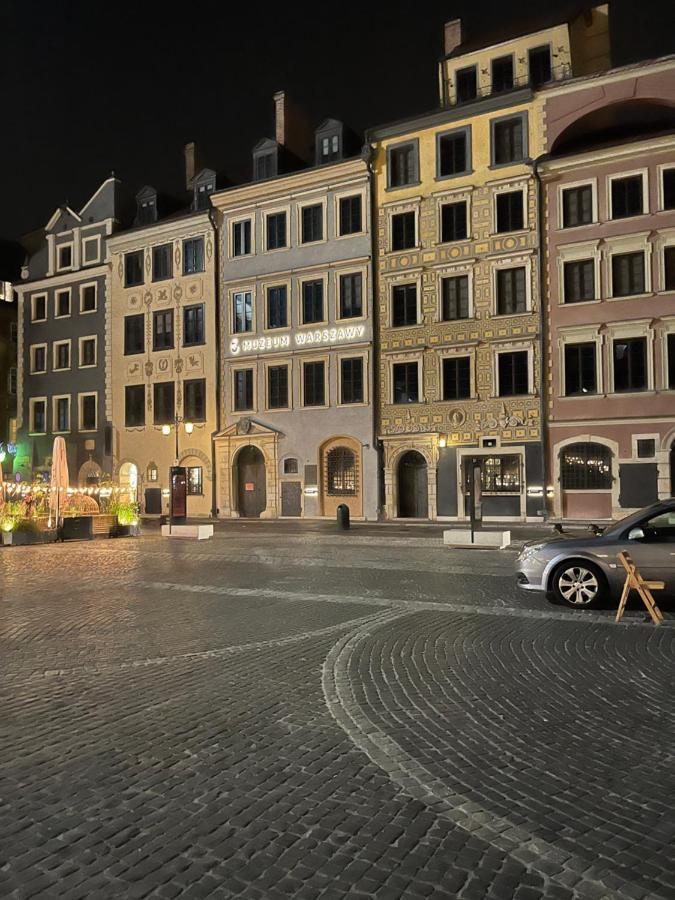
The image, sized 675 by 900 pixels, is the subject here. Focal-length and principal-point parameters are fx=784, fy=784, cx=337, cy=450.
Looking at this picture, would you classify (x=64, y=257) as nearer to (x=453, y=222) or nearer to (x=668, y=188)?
(x=453, y=222)

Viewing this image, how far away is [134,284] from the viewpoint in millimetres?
42938

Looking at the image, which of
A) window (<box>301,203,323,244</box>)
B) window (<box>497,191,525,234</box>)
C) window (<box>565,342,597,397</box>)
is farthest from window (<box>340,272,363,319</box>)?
window (<box>565,342,597,397</box>)

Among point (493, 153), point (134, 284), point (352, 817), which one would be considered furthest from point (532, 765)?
point (134, 284)

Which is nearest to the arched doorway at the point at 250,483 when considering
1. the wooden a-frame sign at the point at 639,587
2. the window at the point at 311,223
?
the window at the point at 311,223

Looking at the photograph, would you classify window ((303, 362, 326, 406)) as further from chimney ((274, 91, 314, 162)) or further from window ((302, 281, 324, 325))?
chimney ((274, 91, 314, 162))

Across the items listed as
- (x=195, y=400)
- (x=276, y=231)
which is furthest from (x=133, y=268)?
(x=276, y=231)

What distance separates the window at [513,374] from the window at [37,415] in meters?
28.1

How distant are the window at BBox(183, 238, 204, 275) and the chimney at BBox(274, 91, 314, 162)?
659 centimetres

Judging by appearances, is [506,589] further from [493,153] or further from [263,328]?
[263,328]

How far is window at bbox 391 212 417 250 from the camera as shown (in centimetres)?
3438

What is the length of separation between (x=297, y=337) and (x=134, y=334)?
11.0 meters

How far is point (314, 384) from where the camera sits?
120 ft

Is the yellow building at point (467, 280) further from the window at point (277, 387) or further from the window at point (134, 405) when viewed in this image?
the window at point (134, 405)

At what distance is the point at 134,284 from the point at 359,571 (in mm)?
31782
